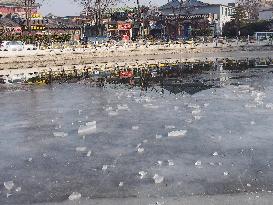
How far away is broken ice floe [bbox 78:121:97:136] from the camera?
1101cm

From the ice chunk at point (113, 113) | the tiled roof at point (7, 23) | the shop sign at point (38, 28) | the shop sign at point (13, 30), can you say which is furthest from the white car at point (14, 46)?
the ice chunk at point (113, 113)

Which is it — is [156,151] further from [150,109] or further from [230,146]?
[150,109]

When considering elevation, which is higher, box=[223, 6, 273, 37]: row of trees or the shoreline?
box=[223, 6, 273, 37]: row of trees

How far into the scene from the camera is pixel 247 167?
310 inches

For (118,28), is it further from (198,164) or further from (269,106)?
(198,164)

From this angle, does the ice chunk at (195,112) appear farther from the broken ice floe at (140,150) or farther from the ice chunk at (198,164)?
the ice chunk at (198,164)

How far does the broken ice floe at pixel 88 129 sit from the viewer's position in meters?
11.0

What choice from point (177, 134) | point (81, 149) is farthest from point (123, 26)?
point (81, 149)

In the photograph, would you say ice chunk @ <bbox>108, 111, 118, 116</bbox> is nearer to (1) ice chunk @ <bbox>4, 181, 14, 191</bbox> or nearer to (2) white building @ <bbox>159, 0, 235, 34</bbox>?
(1) ice chunk @ <bbox>4, 181, 14, 191</bbox>

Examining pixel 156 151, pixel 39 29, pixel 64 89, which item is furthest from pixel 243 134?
pixel 39 29

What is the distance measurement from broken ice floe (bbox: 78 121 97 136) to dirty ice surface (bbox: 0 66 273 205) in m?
0.03

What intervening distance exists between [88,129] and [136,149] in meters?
2.43

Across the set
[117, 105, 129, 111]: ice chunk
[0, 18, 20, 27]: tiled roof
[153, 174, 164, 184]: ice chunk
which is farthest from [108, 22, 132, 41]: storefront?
[153, 174, 164, 184]: ice chunk

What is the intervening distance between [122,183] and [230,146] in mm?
3075
